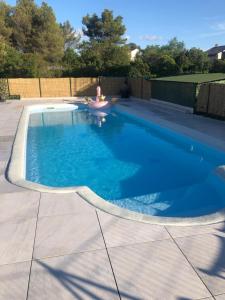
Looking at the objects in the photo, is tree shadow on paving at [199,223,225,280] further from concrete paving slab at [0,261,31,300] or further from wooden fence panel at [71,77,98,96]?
wooden fence panel at [71,77,98,96]

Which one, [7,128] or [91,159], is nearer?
[91,159]

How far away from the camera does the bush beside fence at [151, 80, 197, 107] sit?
14.3 m

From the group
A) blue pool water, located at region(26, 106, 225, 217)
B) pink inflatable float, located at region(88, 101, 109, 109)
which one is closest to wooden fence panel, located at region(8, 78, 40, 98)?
pink inflatable float, located at region(88, 101, 109, 109)

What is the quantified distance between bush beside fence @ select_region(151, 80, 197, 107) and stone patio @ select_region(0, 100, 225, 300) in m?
11.2

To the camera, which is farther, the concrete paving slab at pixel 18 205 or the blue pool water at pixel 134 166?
the blue pool water at pixel 134 166

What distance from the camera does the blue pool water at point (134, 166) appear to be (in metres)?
6.39

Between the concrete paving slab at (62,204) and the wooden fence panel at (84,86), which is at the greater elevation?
the wooden fence panel at (84,86)

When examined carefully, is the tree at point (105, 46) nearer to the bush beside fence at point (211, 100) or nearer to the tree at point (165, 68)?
the tree at point (165, 68)

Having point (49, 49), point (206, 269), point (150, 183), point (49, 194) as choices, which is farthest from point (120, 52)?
point (206, 269)

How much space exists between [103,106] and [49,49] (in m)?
17.3

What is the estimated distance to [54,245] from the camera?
3691 millimetres

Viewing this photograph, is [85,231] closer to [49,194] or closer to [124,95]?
[49,194]

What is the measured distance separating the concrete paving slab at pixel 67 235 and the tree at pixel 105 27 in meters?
39.4

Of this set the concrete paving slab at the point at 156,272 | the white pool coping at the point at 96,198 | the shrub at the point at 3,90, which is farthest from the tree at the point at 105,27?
the concrete paving slab at the point at 156,272
